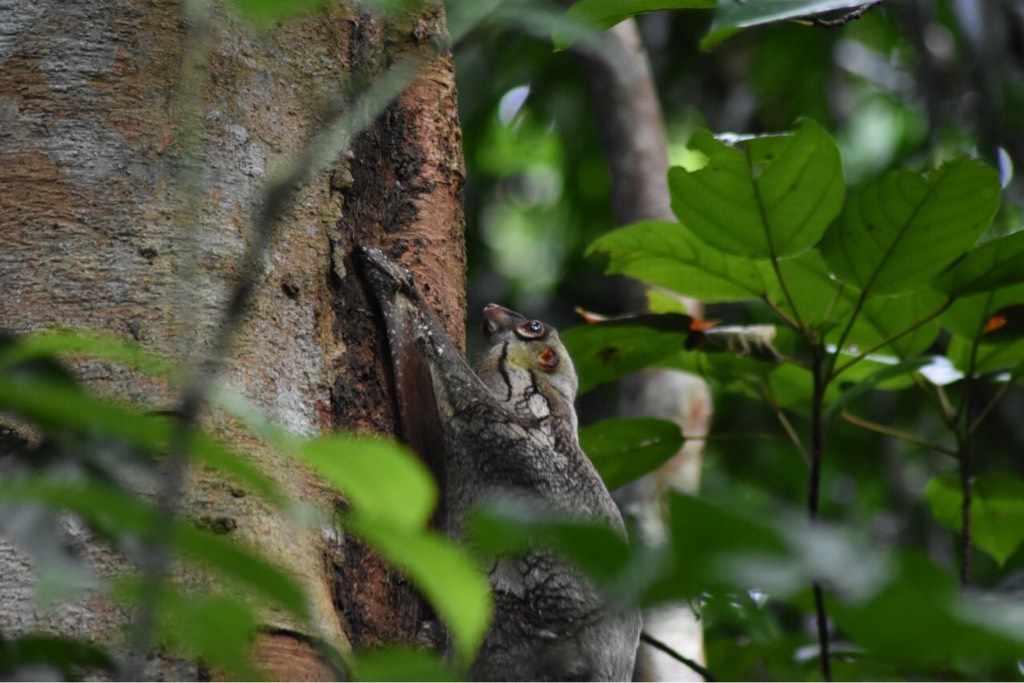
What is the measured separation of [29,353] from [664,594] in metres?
0.52

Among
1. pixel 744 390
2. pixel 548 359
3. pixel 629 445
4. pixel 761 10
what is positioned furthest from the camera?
pixel 548 359

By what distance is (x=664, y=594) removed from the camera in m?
0.75

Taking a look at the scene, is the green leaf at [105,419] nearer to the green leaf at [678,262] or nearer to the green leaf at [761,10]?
the green leaf at [761,10]

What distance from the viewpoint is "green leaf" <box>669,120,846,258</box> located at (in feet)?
9.14

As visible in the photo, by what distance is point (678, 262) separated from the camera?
3223 mm

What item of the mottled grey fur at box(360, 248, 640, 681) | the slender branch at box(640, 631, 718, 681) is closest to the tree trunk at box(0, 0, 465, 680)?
the mottled grey fur at box(360, 248, 640, 681)

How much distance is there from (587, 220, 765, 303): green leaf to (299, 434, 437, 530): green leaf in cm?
240

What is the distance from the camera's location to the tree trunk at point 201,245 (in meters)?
1.96

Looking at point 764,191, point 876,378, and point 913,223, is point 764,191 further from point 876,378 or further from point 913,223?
point 876,378

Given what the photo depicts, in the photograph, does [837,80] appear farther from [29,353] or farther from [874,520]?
[29,353]

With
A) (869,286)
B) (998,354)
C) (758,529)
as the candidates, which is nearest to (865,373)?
(998,354)

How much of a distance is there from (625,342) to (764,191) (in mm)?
703

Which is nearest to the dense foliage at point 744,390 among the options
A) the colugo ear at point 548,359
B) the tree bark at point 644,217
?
the tree bark at point 644,217

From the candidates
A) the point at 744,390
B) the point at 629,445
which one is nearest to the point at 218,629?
the point at 629,445
